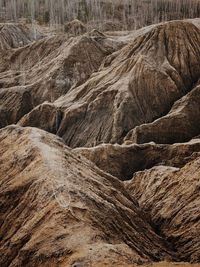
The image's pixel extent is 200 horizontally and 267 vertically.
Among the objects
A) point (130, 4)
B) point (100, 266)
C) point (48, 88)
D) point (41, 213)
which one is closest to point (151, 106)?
point (48, 88)

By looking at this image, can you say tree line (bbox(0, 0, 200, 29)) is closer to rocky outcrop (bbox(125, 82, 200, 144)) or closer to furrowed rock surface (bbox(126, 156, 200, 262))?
rocky outcrop (bbox(125, 82, 200, 144))

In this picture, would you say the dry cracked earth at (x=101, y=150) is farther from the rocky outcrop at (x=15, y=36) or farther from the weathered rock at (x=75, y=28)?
the weathered rock at (x=75, y=28)

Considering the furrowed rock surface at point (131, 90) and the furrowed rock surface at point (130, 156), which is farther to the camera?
the furrowed rock surface at point (131, 90)

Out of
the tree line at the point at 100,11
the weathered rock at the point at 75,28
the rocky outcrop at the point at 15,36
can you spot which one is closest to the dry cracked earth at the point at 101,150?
the rocky outcrop at the point at 15,36

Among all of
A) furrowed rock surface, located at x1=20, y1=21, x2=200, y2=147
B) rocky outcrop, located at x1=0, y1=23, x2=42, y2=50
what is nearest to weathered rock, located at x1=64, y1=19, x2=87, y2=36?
rocky outcrop, located at x1=0, y1=23, x2=42, y2=50

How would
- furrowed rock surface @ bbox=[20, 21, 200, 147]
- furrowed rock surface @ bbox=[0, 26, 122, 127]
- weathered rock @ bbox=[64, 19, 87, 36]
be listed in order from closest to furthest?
1. furrowed rock surface @ bbox=[20, 21, 200, 147]
2. furrowed rock surface @ bbox=[0, 26, 122, 127]
3. weathered rock @ bbox=[64, 19, 87, 36]
